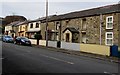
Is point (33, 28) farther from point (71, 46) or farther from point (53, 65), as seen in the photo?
point (53, 65)

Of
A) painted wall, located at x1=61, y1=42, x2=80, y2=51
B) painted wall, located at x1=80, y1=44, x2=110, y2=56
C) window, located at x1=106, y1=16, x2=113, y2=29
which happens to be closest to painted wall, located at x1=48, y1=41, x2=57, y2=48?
painted wall, located at x1=61, y1=42, x2=80, y2=51

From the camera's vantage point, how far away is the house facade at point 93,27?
35.2 metres

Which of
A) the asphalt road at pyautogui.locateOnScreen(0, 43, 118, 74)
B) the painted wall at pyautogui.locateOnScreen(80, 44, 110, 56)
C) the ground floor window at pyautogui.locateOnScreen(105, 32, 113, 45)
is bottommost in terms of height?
the asphalt road at pyautogui.locateOnScreen(0, 43, 118, 74)

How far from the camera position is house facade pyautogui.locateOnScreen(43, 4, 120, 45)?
115 feet

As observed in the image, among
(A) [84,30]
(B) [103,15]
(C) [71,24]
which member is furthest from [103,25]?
(C) [71,24]

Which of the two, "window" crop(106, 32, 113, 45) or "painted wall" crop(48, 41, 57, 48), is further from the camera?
"painted wall" crop(48, 41, 57, 48)

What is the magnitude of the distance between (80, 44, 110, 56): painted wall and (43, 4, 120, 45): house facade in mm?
5158

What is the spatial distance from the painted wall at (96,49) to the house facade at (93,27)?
5158 millimetres

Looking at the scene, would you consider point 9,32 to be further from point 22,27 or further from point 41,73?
point 41,73

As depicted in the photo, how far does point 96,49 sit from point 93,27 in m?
11.4

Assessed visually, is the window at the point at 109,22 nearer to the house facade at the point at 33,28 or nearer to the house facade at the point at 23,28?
the house facade at the point at 33,28

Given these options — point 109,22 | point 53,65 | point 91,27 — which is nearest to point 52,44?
point 91,27

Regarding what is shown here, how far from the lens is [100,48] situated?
2728 centimetres

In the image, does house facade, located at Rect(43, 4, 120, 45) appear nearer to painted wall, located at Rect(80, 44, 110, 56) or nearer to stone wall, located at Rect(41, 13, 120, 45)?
stone wall, located at Rect(41, 13, 120, 45)
